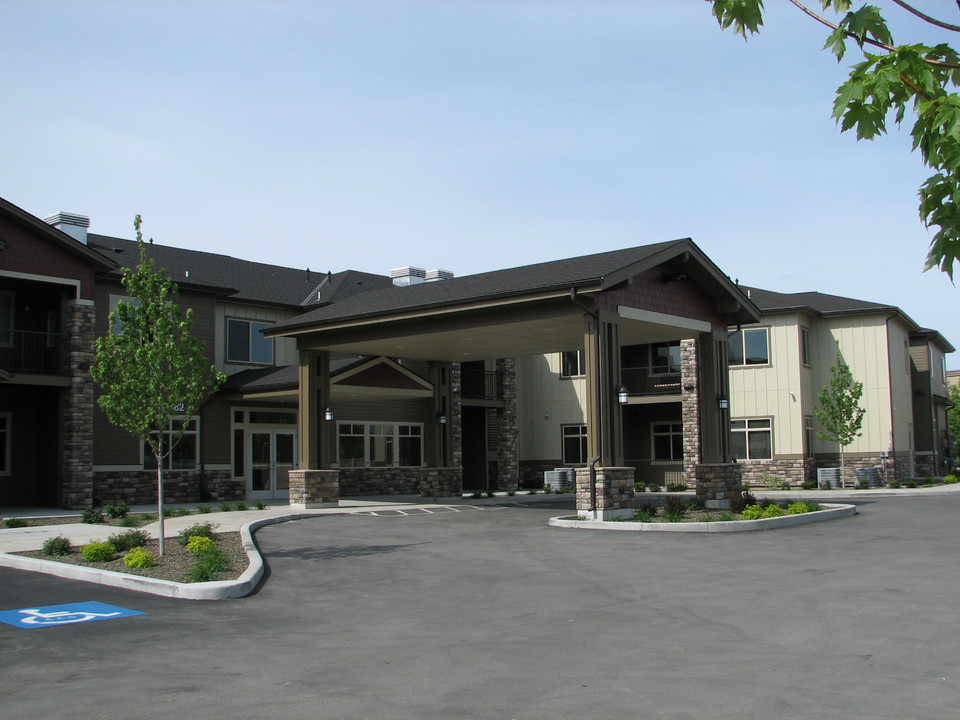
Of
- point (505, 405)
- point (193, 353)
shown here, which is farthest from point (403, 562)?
point (505, 405)

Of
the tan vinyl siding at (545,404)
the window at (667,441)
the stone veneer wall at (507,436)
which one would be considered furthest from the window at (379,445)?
the window at (667,441)

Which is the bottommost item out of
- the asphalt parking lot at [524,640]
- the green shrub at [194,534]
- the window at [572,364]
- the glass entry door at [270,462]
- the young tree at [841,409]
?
the asphalt parking lot at [524,640]

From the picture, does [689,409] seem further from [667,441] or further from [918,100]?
[918,100]

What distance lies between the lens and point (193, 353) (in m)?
14.0

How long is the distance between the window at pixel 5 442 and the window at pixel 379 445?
32.1 ft

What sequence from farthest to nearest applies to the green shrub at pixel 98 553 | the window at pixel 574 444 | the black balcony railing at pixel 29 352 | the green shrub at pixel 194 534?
the window at pixel 574 444, the black balcony railing at pixel 29 352, the green shrub at pixel 194 534, the green shrub at pixel 98 553

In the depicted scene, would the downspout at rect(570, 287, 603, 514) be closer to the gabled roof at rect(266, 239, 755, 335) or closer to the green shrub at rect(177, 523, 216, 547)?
the gabled roof at rect(266, 239, 755, 335)

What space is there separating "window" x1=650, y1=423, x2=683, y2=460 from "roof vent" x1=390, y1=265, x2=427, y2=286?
11.2m

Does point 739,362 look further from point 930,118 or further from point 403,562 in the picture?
point 930,118

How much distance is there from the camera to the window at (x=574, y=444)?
3812 cm

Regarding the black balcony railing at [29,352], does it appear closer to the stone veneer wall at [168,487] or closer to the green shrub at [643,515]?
the stone veneer wall at [168,487]

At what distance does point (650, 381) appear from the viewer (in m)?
36.6

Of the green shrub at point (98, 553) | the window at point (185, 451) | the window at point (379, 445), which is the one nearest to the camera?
the green shrub at point (98, 553)

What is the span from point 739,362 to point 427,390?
44.2ft
